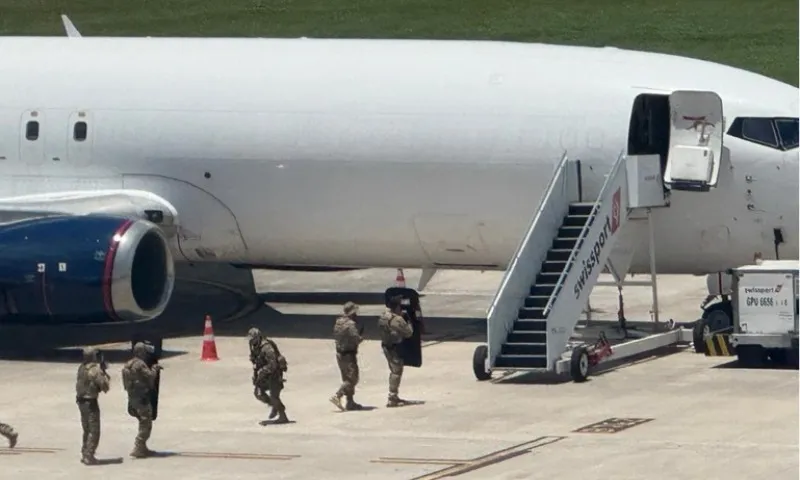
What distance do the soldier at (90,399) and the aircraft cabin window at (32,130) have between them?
10.0 metres

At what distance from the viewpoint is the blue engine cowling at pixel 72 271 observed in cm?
2675

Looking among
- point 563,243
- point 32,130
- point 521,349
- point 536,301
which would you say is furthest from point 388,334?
point 32,130

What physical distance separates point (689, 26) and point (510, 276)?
1281 inches

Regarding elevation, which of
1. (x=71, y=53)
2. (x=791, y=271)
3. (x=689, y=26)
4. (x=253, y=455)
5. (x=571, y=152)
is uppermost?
(x=689, y=26)

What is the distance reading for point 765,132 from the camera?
26828mm

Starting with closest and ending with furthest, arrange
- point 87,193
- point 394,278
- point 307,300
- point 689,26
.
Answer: point 87,193 → point 307,300 → point 394,278 → point 689,26

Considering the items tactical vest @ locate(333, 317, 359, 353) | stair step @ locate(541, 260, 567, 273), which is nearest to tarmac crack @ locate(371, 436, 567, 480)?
tactical vest @ locate(333, 317, 359, 353)

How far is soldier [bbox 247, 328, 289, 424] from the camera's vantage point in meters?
21.9

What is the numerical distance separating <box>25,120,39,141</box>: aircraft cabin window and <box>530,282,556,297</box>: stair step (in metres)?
8.42

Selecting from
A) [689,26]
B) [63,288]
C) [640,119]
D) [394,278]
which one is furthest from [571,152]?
[689,26]

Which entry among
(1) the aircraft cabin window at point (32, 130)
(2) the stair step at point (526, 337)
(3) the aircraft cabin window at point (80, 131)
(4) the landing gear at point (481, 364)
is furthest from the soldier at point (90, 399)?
(1) the aircraft cabin window at point (32, 130)

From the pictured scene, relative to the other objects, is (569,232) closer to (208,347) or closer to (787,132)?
(787,132)

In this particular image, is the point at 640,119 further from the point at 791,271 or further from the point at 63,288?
the point at 63,288

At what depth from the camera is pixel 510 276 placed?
25.4 meters
